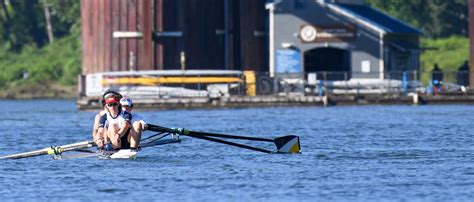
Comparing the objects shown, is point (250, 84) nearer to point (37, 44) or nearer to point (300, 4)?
point (300, 4)

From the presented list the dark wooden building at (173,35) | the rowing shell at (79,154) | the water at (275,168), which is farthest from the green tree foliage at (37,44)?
the rowing shell at (79,154)

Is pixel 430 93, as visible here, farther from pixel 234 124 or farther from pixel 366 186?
pixel 366 186

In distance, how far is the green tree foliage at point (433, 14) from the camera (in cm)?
10744

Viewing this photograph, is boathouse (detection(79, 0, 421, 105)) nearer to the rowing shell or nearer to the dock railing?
the dock railing

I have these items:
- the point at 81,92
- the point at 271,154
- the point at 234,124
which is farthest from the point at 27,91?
the point at 271,154

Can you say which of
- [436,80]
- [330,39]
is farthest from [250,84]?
[436,80]

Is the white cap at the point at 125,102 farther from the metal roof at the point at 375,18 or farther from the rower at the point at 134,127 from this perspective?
the metal roof at the point at 375,18

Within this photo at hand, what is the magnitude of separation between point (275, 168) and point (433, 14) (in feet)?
241

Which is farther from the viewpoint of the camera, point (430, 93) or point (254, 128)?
point (430, 93)

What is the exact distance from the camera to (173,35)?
78.8m

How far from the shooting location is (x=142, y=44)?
3095 inches

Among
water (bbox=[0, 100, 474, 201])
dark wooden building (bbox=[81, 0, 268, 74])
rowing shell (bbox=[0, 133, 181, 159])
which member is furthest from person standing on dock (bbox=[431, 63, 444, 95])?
rowing shell (bbox=[0, 133, 181, 159])

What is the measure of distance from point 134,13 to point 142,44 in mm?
1605

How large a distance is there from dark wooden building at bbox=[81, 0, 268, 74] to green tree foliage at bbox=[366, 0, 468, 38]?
27230mm
